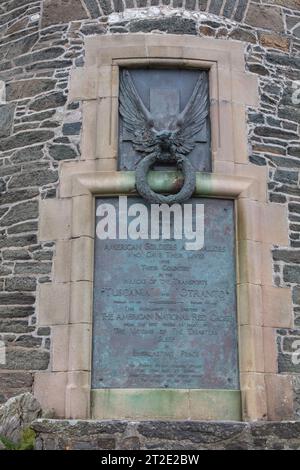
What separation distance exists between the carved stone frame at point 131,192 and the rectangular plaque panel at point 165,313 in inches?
4.6

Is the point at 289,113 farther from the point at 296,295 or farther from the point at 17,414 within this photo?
the point at 17,414

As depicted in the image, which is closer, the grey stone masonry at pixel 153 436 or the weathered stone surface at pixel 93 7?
the grey stone masonry at pixel 153 436

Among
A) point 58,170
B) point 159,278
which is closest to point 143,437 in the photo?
point 159,278

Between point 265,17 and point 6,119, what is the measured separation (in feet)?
11.0

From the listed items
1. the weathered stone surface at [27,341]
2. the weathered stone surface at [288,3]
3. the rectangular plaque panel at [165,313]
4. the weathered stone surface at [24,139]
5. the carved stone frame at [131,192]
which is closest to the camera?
the carved stone frame at [131,192]

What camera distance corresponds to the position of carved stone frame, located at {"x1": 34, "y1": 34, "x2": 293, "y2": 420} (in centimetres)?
Answer: 644

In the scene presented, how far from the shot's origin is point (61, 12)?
7.98m

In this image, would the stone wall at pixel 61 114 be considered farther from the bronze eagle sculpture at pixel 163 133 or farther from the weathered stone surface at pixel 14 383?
the bronze eagle sculpture at pixel 163 133

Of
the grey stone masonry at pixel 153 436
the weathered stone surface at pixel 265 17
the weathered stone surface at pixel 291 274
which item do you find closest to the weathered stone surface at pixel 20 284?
the grey stone masonry at pixel 153 436

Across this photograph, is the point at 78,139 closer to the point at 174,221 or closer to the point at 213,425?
the point at 174,221

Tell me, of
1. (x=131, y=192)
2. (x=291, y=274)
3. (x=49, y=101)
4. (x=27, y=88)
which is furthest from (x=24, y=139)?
(x=291, y=274)

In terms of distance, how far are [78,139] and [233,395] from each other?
10.4ft

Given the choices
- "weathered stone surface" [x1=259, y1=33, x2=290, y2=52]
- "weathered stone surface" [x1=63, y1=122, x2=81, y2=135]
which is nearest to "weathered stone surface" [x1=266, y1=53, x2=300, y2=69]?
"weathered stone surface" [x1=259, y1=33, x2=290, y2=52]

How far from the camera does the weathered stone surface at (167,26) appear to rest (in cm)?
766
